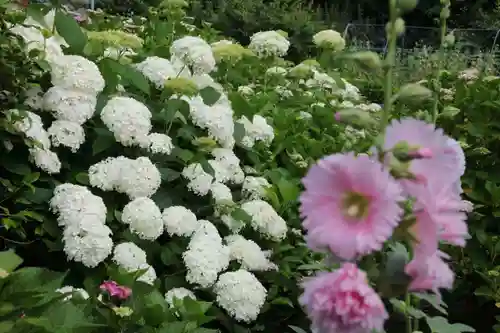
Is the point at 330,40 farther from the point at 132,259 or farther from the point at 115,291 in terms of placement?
the point at 115,291

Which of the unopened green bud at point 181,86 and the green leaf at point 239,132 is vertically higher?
the unopened green bud at point 181,86

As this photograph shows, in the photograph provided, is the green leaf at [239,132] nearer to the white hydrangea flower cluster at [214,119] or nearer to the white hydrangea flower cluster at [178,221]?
the white hydrangea flower cluster at [214,119]

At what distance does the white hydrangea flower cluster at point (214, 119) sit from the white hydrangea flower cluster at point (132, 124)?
163 millimetres

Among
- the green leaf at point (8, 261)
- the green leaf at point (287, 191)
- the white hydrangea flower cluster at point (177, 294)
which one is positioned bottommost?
the green leaf at point (287, 191)

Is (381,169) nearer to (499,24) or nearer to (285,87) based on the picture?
(285,87)

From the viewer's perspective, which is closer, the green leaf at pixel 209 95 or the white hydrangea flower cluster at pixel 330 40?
the green leaf at pixel 209 95

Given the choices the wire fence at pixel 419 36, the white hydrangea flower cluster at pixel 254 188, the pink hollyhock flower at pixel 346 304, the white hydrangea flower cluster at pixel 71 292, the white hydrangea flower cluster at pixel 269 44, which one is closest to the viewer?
the pink hollyhock flower at pixel 346 304

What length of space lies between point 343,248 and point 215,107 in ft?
5.23

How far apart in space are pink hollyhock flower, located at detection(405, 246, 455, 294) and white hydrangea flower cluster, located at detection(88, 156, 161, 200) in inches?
49.6

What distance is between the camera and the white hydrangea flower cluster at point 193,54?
2.64 metres

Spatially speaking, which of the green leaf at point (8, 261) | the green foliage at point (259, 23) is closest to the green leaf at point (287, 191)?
the green leaf at point (8, 261)

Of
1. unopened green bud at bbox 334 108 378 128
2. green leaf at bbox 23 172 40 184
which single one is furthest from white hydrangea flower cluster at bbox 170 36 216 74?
unopened green bud at bbox 334 108 378 128

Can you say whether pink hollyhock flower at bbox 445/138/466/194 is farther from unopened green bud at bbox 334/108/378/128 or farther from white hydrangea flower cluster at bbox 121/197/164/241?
white hydrangea flower cluster at bbox 121/197/164/241

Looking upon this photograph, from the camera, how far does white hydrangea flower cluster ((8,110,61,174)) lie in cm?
211
